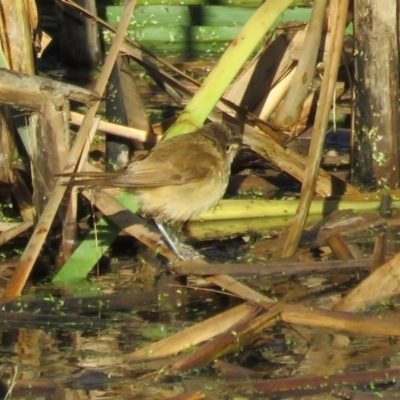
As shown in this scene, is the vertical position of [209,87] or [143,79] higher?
[209,87]

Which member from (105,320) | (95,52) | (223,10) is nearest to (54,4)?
(95,52)

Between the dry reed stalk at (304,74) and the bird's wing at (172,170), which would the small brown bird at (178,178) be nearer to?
the bird's wing at (172,170)

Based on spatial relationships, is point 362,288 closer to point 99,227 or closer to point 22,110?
point 99,227

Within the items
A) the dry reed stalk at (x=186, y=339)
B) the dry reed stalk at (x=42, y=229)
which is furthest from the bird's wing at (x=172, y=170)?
the dry reed stalk at (x=186, y=339)

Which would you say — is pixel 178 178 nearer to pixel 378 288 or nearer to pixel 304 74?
pixel 304 74

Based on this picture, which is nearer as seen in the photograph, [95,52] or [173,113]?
[173,113]

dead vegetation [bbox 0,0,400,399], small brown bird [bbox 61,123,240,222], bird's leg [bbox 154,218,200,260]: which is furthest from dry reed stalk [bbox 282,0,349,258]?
small brown bird [bbox 61,123,240,222]

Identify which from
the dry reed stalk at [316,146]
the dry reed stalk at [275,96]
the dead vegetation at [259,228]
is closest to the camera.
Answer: the dead vegetation at [259,228]
